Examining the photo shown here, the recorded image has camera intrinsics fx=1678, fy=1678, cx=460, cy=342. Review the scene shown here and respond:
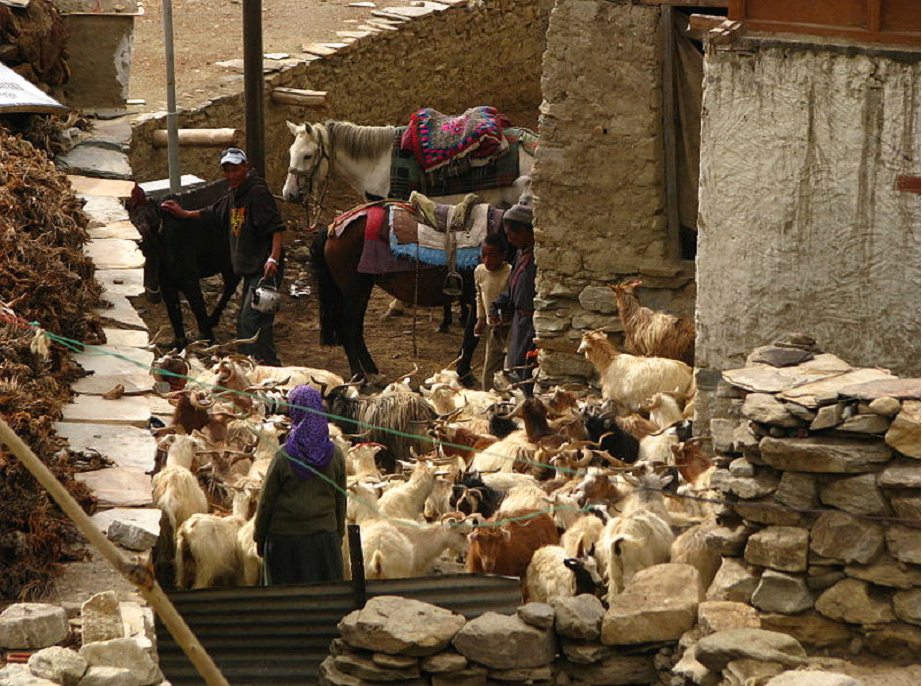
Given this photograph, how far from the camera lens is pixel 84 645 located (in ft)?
17.1

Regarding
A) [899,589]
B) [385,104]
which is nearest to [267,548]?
[899,589]

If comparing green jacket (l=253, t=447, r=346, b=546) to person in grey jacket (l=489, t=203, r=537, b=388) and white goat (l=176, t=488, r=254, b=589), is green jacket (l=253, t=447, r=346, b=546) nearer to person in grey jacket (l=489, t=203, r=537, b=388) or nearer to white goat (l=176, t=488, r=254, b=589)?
white goat (l=176, t=488, r=254, b=589)

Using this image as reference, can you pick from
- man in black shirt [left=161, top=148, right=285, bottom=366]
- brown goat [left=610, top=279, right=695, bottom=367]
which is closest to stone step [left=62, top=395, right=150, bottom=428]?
brown goat [left=610, top=279, right=695, bottom=367]

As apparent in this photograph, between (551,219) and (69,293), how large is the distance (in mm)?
3671

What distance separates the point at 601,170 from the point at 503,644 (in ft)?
15.0

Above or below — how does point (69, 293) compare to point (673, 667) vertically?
above

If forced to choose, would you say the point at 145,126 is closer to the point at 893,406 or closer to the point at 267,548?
the point at 267,548

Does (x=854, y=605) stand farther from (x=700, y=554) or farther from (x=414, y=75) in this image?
(x=414, y=75)

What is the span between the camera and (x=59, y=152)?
1172 centimetres

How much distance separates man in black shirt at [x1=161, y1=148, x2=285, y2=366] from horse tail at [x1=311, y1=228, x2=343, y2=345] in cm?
70

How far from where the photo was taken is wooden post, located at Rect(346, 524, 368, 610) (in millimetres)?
7371

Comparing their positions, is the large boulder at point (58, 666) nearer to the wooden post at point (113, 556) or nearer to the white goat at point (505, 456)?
the wooden post at point (113, 556)

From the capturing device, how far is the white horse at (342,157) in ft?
49.4

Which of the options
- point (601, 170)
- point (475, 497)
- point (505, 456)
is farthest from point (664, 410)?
point (475, 497)
